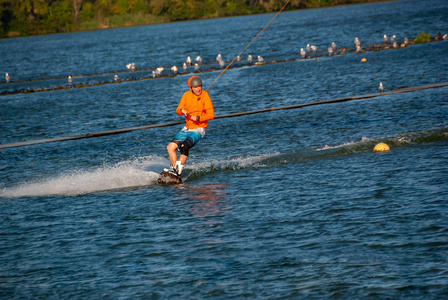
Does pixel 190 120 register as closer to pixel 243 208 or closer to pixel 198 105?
pixel 198 105

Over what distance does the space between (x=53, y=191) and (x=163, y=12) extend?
156441 mm

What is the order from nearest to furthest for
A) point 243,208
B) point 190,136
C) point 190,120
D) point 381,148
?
point 243,208, point 190,136, point 190,120, point 381,148

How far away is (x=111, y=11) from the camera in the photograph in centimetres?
16688

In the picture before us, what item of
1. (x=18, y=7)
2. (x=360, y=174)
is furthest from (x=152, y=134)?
(x=18, y=7)

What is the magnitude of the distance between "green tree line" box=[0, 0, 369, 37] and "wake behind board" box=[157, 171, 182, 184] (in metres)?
148

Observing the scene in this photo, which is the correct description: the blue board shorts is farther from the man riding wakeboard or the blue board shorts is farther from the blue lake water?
the blue lake water

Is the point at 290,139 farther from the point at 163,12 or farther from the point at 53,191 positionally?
the point at 163,12

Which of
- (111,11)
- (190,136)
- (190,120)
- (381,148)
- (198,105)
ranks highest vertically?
(111,11)

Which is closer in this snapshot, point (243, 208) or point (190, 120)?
point (243, 208)

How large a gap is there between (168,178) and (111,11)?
16075 centimetres

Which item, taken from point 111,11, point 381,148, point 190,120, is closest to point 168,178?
point 190,120

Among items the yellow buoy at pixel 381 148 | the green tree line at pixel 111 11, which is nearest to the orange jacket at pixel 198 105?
the yellow buoy at pixel 381 148

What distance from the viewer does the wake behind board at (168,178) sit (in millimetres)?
12742

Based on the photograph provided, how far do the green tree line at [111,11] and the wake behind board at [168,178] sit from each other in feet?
485
